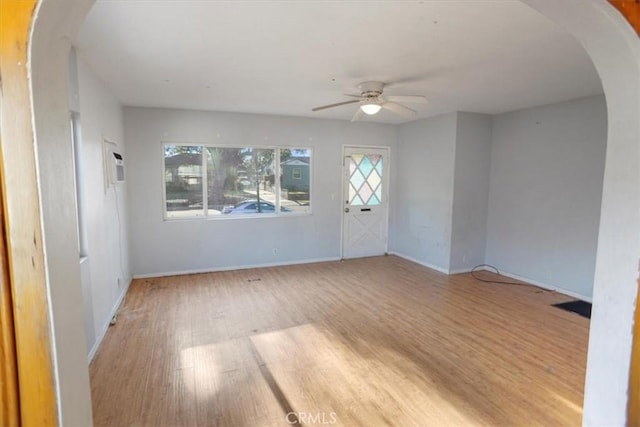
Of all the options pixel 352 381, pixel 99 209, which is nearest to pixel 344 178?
pixel 99 209

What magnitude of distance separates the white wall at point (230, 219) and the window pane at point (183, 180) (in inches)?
5.1

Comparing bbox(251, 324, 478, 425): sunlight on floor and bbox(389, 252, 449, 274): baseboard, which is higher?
bbox(389, 252, 449, 274): baseboard

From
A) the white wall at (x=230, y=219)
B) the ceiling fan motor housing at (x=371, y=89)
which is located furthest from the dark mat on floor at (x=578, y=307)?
the white wall at (x=230, y=219)

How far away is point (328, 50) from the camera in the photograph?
266 centimetres

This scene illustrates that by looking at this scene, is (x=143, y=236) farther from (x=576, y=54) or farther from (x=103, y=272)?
(x=576, y=54)

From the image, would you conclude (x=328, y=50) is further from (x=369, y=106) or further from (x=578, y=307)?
(x=578, y=307)

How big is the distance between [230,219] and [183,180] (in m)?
0.95

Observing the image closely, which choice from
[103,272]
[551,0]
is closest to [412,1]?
[551,0]

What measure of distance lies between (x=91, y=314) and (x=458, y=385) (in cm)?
305

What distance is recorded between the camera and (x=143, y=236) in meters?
5.01

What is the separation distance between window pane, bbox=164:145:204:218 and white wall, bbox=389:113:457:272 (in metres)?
3.67

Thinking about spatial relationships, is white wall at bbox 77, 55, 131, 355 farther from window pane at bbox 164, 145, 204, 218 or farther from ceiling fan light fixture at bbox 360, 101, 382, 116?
ceiling fan light fixture at bbox 360, 101, 382, 116

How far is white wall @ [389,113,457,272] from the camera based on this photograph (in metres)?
5.39

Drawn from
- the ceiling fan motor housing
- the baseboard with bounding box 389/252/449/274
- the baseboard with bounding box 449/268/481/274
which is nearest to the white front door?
the baseboard with bounding box 389/252/449/274
